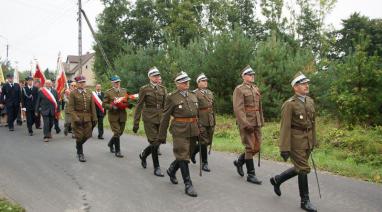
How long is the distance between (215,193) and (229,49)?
12.2 metres

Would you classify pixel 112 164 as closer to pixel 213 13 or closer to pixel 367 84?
pixel 367 84

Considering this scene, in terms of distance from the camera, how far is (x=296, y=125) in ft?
22.6

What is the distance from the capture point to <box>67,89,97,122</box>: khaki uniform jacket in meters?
10.5

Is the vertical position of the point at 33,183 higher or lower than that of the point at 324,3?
lower

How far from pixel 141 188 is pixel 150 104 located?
6.83ft

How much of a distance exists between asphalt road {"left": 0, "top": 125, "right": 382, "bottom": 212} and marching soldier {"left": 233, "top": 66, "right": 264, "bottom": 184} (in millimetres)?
525

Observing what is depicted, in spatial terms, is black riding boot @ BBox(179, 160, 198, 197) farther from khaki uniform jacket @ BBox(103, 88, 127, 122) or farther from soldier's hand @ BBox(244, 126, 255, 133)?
khaki uniform jacket @ BBox(103, 88, 127, 122)

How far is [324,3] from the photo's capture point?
1767 inches

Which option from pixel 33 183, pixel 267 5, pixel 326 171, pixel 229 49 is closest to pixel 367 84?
pixel 326 171

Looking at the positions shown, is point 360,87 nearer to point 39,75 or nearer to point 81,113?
point 81,113

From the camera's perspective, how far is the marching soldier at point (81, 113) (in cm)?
1042

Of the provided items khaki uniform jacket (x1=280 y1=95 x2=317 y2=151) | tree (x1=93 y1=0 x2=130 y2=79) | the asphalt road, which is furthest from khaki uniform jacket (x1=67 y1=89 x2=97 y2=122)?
tree (x1=93 y1=0 x2=130 y2=79)

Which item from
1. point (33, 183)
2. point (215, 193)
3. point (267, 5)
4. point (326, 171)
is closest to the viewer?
point (215, 193)

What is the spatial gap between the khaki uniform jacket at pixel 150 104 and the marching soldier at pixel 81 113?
6.26ft
